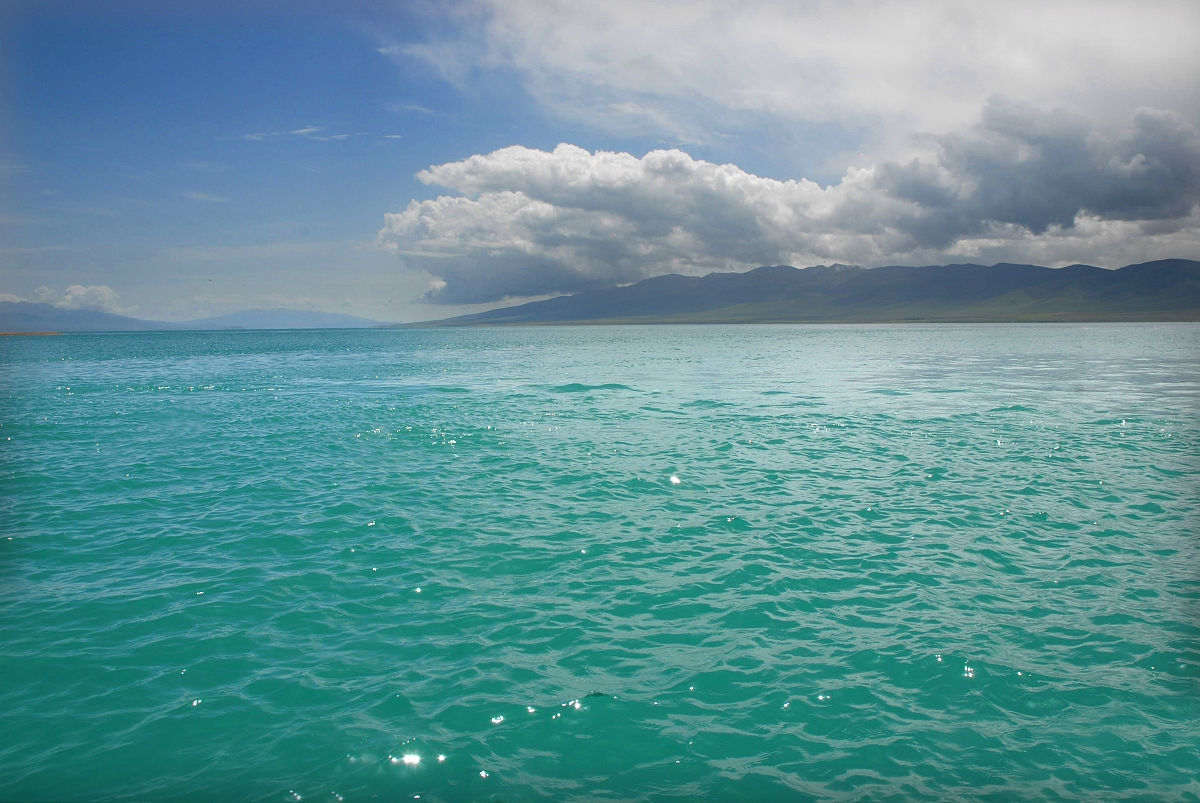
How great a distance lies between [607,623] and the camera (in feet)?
38.7

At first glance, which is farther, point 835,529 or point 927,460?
point 927,460

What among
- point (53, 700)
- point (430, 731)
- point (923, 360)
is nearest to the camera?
point (430, 731)

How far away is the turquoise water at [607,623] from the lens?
810 cm

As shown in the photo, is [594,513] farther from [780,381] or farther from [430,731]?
[780,381]

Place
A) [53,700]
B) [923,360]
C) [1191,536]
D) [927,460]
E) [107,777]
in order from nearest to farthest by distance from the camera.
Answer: [107,777] → [53,700] → [1191,536] → [927,460] → [923,360]

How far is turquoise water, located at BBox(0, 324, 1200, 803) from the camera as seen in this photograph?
26.6 ft

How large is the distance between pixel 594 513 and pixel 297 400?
38.1 m

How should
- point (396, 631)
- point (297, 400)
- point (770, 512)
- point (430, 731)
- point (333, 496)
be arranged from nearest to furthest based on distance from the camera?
point (430, 731) < point (396, 631) < point (770, 512) < point (333, 496) < point (297, 400)

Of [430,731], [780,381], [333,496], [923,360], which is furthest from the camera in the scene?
[923,360]

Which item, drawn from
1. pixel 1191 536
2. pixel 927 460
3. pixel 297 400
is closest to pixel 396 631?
pixel 1191 536

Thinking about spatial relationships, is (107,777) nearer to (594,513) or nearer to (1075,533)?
(594,513)

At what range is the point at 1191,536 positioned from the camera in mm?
16078

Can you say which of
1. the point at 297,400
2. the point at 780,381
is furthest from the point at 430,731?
the point at 780,381

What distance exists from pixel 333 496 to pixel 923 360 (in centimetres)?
8484
